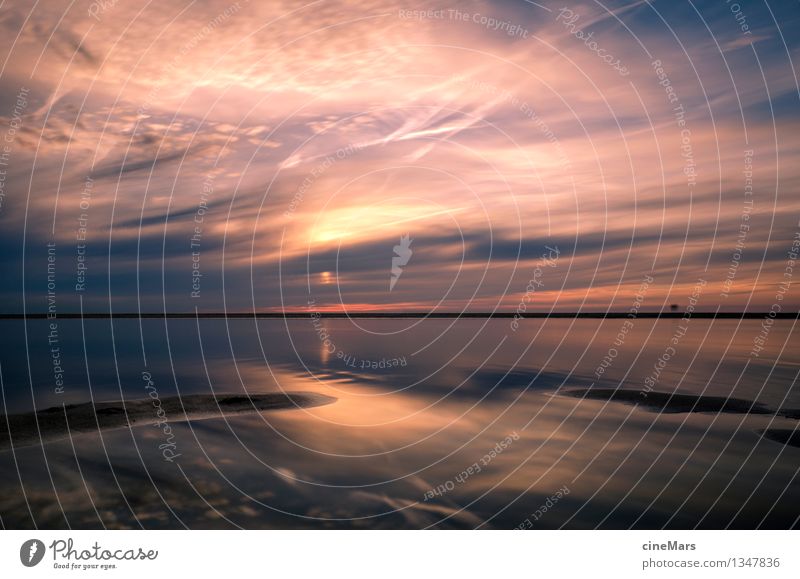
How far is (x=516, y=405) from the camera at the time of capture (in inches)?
1107

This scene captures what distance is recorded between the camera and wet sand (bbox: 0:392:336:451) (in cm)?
2239

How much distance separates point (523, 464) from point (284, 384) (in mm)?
18431

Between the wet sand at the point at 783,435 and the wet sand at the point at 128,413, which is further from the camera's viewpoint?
the wet sand at the point at 128,413

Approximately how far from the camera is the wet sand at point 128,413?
882 inches

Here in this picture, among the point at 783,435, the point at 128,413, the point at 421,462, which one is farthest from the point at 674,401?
the point at 128,413
